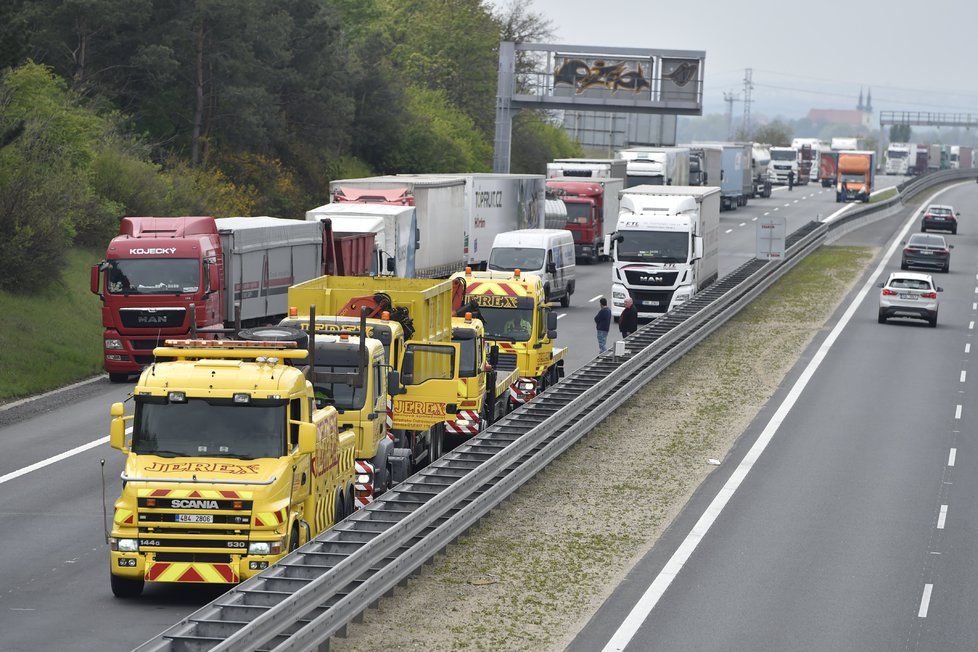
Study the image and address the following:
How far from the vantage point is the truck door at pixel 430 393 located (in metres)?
25.2

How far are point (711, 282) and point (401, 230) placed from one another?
47.2ft

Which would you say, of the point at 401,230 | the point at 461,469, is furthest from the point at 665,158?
the point at 461,469

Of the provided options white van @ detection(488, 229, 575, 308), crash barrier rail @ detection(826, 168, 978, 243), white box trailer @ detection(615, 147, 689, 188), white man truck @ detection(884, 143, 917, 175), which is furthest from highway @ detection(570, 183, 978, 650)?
Result: white man truck @ detection(884, 143, 917, 175)

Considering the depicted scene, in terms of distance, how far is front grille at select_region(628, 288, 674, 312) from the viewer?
49469mm

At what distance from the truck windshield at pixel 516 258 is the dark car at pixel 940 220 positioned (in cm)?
4515

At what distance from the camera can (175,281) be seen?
1404 inches

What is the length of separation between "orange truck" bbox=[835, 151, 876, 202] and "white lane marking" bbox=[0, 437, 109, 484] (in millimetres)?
91063

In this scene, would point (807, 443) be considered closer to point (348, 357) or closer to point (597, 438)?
point (597, 438)

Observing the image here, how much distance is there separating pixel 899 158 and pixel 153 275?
152630 millimetres

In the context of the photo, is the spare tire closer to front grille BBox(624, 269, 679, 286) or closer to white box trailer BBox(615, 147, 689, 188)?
front grille BBox(624, 269, 679, 286)

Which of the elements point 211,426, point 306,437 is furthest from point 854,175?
point 211,426

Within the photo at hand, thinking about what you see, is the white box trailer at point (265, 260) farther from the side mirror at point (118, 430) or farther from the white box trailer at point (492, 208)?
the side mirror at point (118, 430)

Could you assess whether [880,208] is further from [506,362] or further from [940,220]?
[506,362]

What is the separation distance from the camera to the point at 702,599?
62.7 feet
